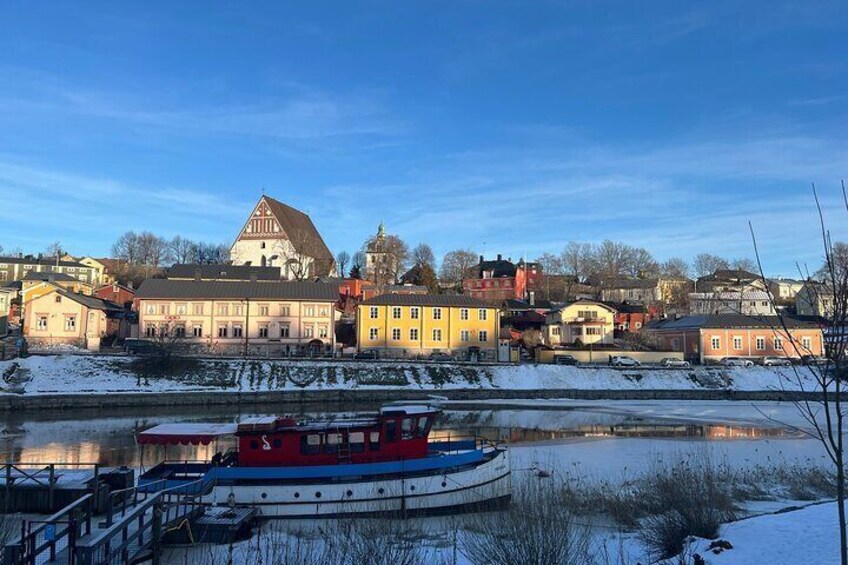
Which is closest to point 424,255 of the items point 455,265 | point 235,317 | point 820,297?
point 455,265

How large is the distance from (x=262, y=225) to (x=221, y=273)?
25.8 meters

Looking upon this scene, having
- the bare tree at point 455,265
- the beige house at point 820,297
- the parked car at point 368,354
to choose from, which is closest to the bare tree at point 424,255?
the bare tree at point 455,265

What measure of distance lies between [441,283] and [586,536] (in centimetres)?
12443

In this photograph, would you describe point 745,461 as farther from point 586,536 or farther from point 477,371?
point 477,371

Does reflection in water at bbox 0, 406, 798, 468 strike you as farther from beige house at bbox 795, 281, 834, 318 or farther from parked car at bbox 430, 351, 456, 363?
beige house at bbox 795, 281, 834, 318

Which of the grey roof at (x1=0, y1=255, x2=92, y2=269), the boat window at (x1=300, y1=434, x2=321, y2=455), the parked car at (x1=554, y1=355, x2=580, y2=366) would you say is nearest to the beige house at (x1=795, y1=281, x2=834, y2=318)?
the boat window at (x1=300, y1=434, x2=321, y2=455)

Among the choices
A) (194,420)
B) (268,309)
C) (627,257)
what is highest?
(627,257)

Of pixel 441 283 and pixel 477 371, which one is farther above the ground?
pixel 441 283

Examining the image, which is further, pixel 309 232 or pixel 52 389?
pixel 309 232

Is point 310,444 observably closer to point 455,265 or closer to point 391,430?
point 391,430

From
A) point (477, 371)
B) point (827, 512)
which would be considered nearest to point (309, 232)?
point (477, 371)

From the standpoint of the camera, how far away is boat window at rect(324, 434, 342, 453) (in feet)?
71.8

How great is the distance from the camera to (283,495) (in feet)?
66.3

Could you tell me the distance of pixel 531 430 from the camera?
38875mm
